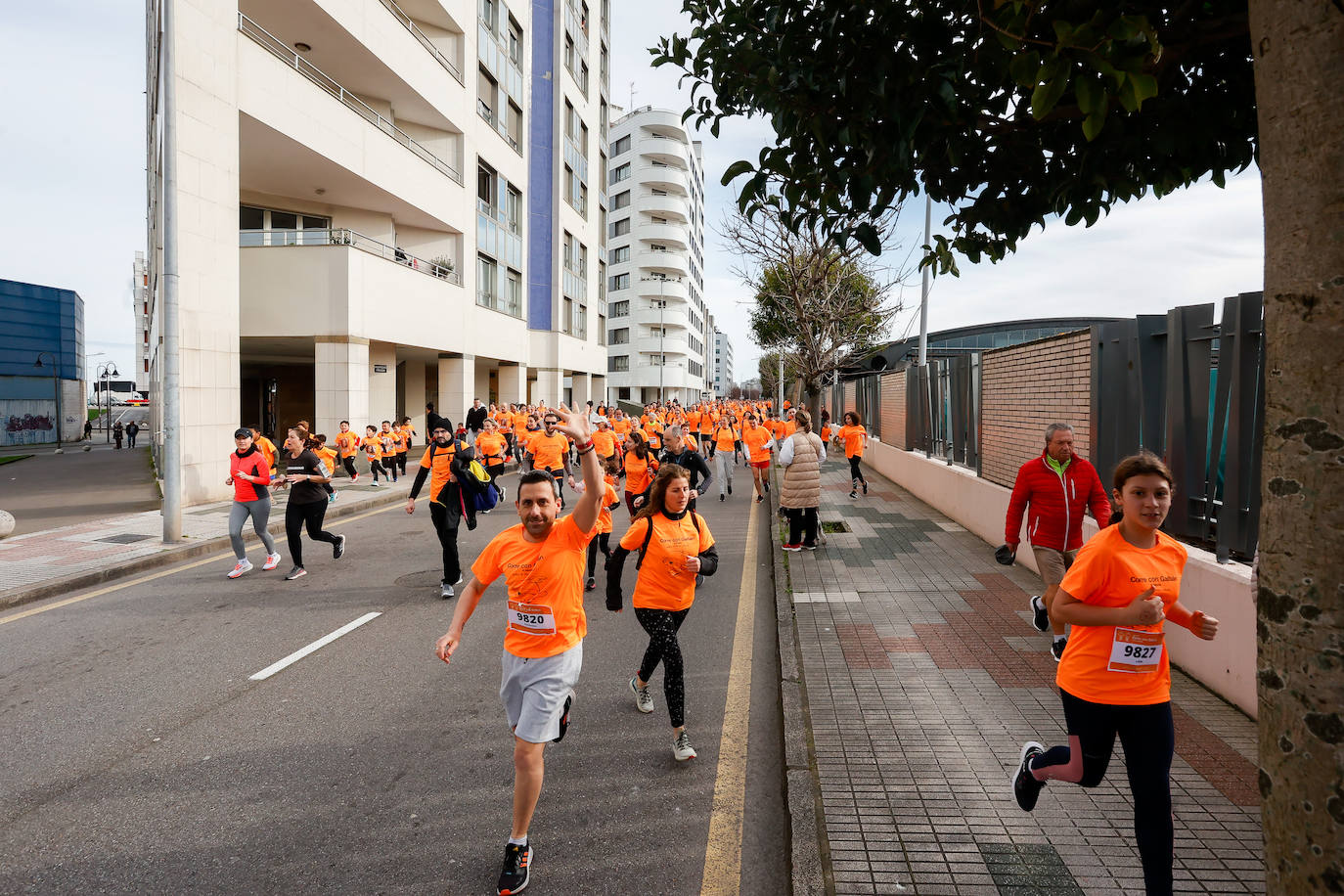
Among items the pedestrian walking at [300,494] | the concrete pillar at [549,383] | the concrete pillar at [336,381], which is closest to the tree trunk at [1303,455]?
the pedestrian walking at [300,494]

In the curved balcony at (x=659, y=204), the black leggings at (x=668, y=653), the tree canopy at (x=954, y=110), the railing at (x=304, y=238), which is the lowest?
the black leggings at (x=668, y=653)

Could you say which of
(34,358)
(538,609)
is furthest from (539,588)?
(34,358)

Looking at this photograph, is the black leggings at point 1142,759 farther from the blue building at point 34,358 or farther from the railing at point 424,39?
the blue building at point 34,358

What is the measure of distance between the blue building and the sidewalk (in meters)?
38.2

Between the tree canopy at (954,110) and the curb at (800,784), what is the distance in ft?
9.02

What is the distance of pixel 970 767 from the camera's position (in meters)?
3.79

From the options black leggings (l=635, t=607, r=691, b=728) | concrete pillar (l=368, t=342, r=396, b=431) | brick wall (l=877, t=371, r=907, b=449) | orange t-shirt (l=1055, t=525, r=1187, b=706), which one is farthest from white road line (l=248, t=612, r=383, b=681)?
concrete pillar (l=368, t=342, r=396, b=431)

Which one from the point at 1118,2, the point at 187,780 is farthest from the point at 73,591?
the point at 1118,2

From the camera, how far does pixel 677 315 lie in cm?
6850

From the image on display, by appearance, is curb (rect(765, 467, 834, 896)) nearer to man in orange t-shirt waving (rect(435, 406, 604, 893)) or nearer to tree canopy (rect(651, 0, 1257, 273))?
man in orange t-shirt waving (rect(435, 406, 604, 893))

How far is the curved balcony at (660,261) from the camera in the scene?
218 feet

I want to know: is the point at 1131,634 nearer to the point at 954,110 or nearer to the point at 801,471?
the point at 954,110

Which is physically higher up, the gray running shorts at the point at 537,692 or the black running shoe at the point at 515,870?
the gray running shorts at the point at 537,692

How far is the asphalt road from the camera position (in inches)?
122
